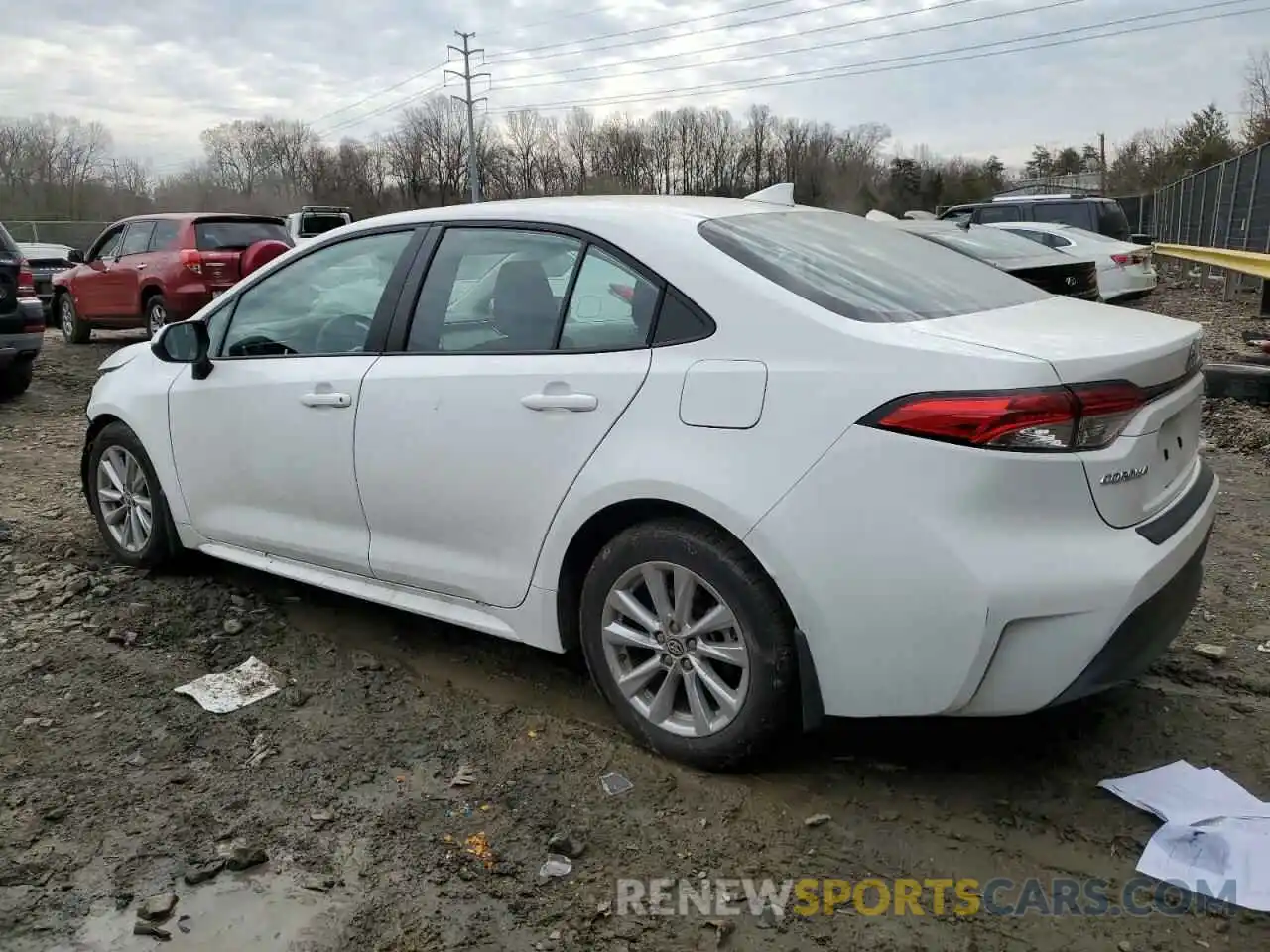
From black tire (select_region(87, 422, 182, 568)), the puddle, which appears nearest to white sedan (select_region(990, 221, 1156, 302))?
black tire (select_region(87, 422, 182, 568))

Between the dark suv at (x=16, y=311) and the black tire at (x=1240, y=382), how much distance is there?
9.45 metres

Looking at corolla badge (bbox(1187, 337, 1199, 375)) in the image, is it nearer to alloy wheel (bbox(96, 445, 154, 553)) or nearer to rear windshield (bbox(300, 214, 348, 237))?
alloy wheel (bbox(96, 445, 154, 553))

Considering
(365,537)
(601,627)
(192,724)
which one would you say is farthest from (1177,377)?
(192,724)

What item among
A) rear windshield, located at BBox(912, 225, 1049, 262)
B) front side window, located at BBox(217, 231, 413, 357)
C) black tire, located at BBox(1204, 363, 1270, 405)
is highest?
rear windshield, located at BBox(912, 225, 1049, 262)

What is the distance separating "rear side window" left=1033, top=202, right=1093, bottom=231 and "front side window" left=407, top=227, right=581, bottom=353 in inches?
624

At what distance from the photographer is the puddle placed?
91.5 inches

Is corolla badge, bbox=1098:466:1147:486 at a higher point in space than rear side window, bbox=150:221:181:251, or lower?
lower

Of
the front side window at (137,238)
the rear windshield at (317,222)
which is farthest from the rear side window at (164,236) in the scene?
the rear windshield at (317,222)

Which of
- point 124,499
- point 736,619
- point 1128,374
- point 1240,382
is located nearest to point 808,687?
point 736,619

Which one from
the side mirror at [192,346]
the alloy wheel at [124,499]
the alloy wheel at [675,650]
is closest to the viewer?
the alloy wheel at [675,650]

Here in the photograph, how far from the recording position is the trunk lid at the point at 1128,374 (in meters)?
2.43

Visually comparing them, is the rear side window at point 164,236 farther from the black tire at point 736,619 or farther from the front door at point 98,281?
the black tire at point 736,619

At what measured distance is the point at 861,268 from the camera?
3.03 meters

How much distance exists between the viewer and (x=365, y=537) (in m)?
3.59
